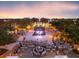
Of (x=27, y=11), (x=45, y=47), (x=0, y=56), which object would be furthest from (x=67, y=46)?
(x=0, y=56)

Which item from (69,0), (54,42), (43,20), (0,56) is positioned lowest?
(0,56)

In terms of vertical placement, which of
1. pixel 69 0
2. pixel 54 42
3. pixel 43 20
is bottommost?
Result: pixel 54 42

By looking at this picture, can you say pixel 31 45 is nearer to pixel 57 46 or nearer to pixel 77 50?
pixel 57 46

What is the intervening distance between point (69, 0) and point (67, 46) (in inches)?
16.5

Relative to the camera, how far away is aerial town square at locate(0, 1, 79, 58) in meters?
1.36

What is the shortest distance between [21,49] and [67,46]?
417 millimetres

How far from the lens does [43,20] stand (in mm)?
1373

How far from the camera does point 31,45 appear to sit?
137cm

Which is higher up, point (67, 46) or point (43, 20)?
point (43, 20)

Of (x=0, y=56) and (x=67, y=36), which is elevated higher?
(x=67, y=36)

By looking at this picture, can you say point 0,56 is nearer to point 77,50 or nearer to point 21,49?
point 21,49

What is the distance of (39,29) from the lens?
4.51 ft

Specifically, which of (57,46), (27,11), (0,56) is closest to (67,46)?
(57,46)

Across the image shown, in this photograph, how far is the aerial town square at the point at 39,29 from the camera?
1361mm
